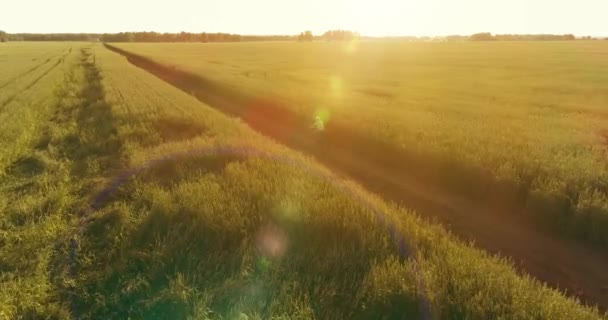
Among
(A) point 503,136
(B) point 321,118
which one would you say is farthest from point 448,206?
(B) point 321,118

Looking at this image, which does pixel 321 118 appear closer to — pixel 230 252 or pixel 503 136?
pixel 503 136

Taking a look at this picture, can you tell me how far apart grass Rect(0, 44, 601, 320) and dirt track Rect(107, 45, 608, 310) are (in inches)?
38.2

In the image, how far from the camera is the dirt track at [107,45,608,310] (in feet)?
22.8

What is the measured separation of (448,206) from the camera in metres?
9.77

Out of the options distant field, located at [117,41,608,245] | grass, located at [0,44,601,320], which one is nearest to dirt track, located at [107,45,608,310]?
distant field, located at [117,41,608,245]

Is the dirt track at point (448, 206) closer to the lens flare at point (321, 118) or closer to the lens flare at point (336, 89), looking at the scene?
the lens flare at point (321, 118)

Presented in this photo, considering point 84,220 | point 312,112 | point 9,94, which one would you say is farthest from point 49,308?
point 9,94

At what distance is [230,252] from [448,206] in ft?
18.0

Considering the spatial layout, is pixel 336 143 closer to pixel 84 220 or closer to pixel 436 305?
pixel 84 220

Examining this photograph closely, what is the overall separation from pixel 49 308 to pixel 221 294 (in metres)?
2.19

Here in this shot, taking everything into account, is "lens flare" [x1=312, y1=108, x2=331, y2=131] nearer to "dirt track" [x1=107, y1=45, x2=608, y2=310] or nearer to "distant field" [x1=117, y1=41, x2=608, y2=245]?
"distant field" [x1=117, y1=41, x2=608, y2=245]

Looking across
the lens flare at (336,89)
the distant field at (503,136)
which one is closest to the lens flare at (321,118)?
the distant field at (503,136)

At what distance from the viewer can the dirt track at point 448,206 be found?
695 centimetres

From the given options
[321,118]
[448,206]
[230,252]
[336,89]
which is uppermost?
[336,89]
